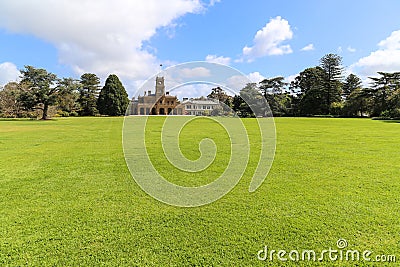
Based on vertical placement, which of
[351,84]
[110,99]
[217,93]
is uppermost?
[351,84]

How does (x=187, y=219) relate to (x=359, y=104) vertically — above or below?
below

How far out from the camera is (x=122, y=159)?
7707 millimetres

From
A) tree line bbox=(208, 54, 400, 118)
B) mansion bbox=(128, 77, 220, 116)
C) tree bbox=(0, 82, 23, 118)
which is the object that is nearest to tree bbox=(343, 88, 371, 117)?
tree line bbox=(208, 54, 400, 118)

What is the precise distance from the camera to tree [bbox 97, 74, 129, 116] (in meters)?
54.9

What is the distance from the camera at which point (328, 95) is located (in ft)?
172

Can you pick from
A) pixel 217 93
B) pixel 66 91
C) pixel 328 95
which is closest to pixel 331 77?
pixel 328 95

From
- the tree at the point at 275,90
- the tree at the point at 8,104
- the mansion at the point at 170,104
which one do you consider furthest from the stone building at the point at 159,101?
the tree at the point at 275,90

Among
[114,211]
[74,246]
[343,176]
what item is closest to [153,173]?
[114,211]

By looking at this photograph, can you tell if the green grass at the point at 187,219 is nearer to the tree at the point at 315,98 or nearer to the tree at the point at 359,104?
the tree at the point at 359,104

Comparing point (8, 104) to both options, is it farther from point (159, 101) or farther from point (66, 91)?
point (159, 101)

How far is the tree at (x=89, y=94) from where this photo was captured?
54.2 m

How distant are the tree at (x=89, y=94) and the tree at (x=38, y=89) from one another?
22.0 m

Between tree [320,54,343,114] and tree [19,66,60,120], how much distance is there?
4880 centimetres

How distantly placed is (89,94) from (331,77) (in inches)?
2125
